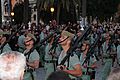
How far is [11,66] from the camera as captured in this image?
4121mm

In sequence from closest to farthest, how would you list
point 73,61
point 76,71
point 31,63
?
point 76,71 < point 73,61 < point 31,63

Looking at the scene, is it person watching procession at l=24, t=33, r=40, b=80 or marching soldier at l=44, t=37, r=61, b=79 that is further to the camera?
marching soldier at l=44, t=37, r=61, b=79

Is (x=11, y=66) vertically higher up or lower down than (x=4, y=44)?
higher up

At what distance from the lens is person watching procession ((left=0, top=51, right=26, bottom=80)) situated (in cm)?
409

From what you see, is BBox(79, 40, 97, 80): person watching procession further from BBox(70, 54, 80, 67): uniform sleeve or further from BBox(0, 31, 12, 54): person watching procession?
BBox(70, 54, 80, 67): uniform sleeve

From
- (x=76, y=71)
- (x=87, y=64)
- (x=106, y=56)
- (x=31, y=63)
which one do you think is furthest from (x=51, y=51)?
(x=76, y=71)

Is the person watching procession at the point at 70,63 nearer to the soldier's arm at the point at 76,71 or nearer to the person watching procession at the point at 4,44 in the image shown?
the soldier's arm at the point at 76,71

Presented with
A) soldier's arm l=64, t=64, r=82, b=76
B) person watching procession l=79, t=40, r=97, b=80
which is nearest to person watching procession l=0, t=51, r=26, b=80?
soldier's arm l=64, t=64, r=82, b=76

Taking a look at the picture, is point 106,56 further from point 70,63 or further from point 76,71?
point 76,71

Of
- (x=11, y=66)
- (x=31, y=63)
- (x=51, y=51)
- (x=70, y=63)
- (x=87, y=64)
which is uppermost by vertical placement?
(x=11, y=66)

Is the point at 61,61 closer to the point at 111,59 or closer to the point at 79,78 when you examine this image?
the point at 79,78

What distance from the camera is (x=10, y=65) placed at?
4.13 metres

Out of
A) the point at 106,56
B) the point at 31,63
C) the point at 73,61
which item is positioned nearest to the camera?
the point at 73,61

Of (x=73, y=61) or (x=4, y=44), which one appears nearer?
(x=73, y=61)
